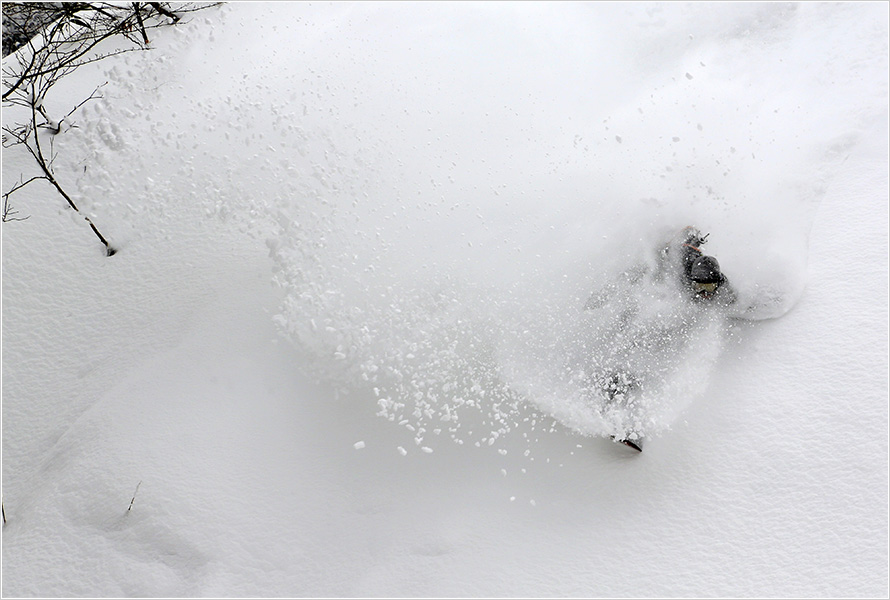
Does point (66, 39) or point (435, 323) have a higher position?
point (66, 39)

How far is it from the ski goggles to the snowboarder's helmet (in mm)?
33

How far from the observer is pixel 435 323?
527 centimetres

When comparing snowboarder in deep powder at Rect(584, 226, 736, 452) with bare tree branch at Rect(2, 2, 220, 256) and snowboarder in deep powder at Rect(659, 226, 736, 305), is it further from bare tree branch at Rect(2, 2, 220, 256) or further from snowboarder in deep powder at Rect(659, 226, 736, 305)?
bare tree branch at Rect(2, 2, 220, 256)

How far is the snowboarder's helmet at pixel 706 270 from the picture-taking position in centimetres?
517

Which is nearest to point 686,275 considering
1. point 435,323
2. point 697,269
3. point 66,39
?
point 697,269

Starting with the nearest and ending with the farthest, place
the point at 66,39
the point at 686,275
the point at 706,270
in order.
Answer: the point at 706,270, the point at 686,275, the point at 66,39

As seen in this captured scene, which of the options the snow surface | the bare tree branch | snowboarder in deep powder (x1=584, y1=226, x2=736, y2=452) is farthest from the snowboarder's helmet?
the bare tree branch

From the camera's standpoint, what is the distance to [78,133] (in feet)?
20.4

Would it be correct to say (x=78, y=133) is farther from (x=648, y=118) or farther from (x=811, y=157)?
(x=811, y=157)

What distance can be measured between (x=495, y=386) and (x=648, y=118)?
412cm

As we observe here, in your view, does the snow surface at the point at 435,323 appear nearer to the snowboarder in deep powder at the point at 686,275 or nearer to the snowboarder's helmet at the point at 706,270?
the snowboarder in deep powder at the point at 686,275

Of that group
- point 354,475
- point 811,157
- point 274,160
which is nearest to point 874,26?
point 811,157

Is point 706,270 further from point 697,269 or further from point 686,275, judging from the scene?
point 686,275

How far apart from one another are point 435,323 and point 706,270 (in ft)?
8.59
